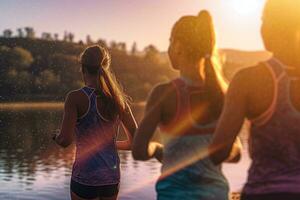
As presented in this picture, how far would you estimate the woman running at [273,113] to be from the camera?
3.22 meters

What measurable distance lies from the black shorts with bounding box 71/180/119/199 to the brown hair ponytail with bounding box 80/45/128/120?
2.25 ft

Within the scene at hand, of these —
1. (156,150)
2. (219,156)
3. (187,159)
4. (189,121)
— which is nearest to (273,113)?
(219,156)

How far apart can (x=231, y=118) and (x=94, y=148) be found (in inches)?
107

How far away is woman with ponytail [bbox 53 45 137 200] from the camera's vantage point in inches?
225

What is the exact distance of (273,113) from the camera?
3227 millimetres

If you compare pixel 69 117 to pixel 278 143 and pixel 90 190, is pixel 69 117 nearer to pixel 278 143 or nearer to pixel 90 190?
pixel 90 190

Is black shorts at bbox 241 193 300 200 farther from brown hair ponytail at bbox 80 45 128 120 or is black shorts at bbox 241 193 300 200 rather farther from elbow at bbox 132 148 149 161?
brown hair ponytail at bbox 80 45 128 120

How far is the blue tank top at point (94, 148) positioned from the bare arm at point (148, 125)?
6.90 ft

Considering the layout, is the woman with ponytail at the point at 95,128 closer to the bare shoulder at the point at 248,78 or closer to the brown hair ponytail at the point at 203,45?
the brown hair ponytail at the point at 203,45

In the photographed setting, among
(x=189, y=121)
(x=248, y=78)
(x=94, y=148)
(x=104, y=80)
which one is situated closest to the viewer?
(x=248, y=78)

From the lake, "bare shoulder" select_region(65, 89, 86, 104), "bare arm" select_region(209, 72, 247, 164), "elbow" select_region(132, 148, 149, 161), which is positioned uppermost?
"bare arm" select_region(209, 72, 247, 164)

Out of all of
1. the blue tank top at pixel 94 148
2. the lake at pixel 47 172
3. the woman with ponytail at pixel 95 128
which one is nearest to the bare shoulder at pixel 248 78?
the woman with ponytail at pixel 95 128

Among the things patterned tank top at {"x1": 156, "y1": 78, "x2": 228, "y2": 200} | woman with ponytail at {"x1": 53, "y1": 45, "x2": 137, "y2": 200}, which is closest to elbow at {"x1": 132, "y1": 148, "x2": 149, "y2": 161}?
patterned tank top at {"x1": 156, "y1": 78, "x2": 228, "y2": 200}

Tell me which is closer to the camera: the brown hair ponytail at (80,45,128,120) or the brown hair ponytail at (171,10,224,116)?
the brown hair ponytail at (171,10,224,116)
